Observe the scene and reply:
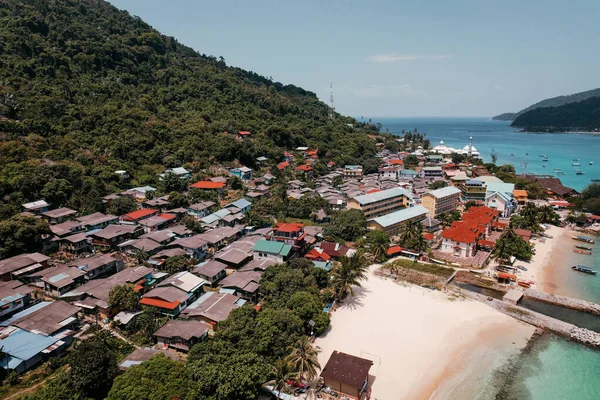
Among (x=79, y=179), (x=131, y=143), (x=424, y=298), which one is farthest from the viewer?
(x=131, y=143)

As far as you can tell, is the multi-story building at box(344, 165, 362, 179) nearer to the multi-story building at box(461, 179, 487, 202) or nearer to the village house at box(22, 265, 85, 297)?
the multi-story building at box(461, 179, 487, 202)

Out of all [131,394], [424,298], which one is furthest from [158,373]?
[424,298]

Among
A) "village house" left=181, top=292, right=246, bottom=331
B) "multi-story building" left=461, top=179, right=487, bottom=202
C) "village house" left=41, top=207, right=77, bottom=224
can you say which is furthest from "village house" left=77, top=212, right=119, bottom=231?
"multi-story building" left=461, top=179, right=487, bottom=202

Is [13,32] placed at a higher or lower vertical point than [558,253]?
higher

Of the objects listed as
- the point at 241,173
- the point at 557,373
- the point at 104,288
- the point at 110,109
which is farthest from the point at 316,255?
the point at 110,109

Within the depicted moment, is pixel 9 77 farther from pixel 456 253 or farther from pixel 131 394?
pixel 456 253

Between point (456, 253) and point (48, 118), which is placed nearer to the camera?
point (456, 253)

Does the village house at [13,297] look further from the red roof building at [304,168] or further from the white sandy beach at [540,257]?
the red roof building at [304,168]

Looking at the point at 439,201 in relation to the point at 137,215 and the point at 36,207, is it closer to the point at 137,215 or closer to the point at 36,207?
the point at 137,215
